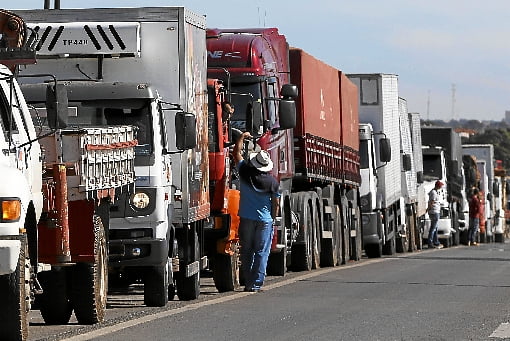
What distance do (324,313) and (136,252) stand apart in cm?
204

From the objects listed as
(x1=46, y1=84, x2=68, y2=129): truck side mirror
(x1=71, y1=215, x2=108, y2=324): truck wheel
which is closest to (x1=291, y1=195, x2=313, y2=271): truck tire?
(x1=71, y1=215, x2=108, y2=324): truck wheel

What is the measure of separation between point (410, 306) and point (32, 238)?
5159 mm

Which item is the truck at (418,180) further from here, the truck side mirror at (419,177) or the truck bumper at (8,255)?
the truck bumper at (8,255)

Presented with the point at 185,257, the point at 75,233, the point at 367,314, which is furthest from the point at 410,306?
the point at 75,233

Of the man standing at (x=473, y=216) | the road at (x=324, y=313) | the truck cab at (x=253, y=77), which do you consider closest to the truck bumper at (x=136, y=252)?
the road at (x=324, y=313)

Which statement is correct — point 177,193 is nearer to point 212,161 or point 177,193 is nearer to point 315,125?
point 212,161

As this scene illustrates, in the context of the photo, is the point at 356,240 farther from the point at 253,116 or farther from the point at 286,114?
the point at 253,116

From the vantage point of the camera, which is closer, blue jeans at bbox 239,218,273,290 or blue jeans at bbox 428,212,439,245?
blue jeans at bbox 239,218,273,290

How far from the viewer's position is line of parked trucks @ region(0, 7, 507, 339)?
12.7 meters

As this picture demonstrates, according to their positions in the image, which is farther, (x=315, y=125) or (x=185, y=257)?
(x=315, y=125)

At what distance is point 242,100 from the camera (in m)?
22.8

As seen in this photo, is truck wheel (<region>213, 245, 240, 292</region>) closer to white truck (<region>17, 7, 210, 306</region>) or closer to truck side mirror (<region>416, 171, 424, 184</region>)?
white truck (<region>17, 7, 210, 306</region>)

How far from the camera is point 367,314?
1527 centimetres

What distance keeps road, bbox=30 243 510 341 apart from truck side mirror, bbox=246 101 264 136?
203 cm
